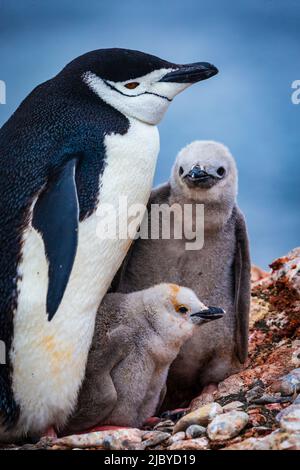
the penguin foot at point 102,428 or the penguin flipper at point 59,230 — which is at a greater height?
the penguin flipper at point 59,230

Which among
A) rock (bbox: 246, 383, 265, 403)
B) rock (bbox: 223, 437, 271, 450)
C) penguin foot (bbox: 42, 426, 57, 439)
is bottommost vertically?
penguin foot (bbox: 42, 426, 57, 439)

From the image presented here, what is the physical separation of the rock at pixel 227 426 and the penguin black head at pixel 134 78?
1.02m

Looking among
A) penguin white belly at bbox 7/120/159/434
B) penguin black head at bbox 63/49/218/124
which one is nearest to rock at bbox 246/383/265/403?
penguin white belly at bbox 7/120/159/434

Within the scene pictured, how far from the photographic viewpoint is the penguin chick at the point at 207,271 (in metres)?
3.15

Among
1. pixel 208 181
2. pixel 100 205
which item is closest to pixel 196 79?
pixel 208 181

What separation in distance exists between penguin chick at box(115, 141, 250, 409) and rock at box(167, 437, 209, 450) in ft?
2.35

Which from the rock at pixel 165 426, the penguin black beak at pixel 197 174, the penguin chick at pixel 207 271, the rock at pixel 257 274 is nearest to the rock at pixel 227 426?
the rock at pixel 165 426

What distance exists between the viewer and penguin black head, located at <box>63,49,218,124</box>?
9.44 feet

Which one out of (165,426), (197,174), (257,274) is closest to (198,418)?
(165,426)

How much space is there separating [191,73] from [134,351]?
37.1 inches

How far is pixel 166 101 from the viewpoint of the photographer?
2941 mm

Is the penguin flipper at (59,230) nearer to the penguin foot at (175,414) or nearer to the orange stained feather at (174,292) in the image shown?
the orange stained feather at (174,292)

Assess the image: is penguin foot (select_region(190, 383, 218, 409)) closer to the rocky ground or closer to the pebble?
the rocky ground

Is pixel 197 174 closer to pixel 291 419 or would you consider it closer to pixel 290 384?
pixel 290 384
